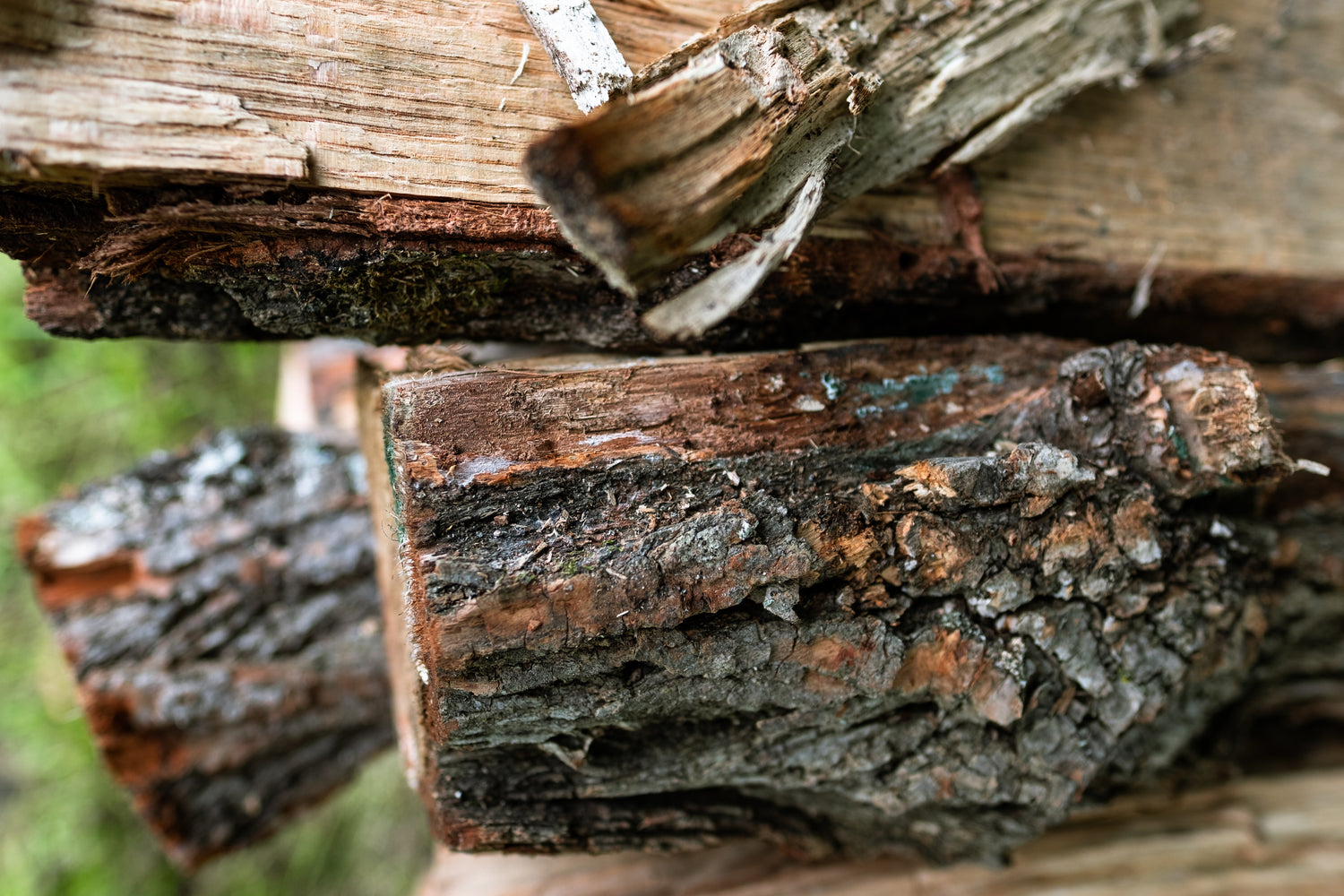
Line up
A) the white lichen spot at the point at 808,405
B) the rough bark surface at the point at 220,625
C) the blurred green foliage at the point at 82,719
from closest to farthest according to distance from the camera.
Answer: the white lichen spot at the point at 808,405, the rough bark surface at the point at 220,625, the blurred green foliage at the point at 82,719

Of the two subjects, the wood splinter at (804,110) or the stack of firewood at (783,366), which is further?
the stack of firewood at (783,366)

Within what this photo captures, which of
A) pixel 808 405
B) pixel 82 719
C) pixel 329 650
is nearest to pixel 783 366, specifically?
pixel 808 405

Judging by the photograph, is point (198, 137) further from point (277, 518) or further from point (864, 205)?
point (277, 518)

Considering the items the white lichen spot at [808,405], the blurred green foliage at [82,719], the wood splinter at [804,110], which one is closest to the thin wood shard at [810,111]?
the wood splinter at [804,110]

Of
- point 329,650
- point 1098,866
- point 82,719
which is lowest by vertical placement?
point 1098,866

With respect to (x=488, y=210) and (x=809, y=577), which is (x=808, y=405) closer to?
(x=809, y=577)

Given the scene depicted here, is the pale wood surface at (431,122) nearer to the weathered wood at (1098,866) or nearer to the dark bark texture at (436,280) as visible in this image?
the dark bark texture at (436,280)

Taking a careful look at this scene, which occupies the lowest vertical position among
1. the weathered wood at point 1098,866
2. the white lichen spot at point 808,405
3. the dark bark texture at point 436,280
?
the weathered wood at point 1098,866
